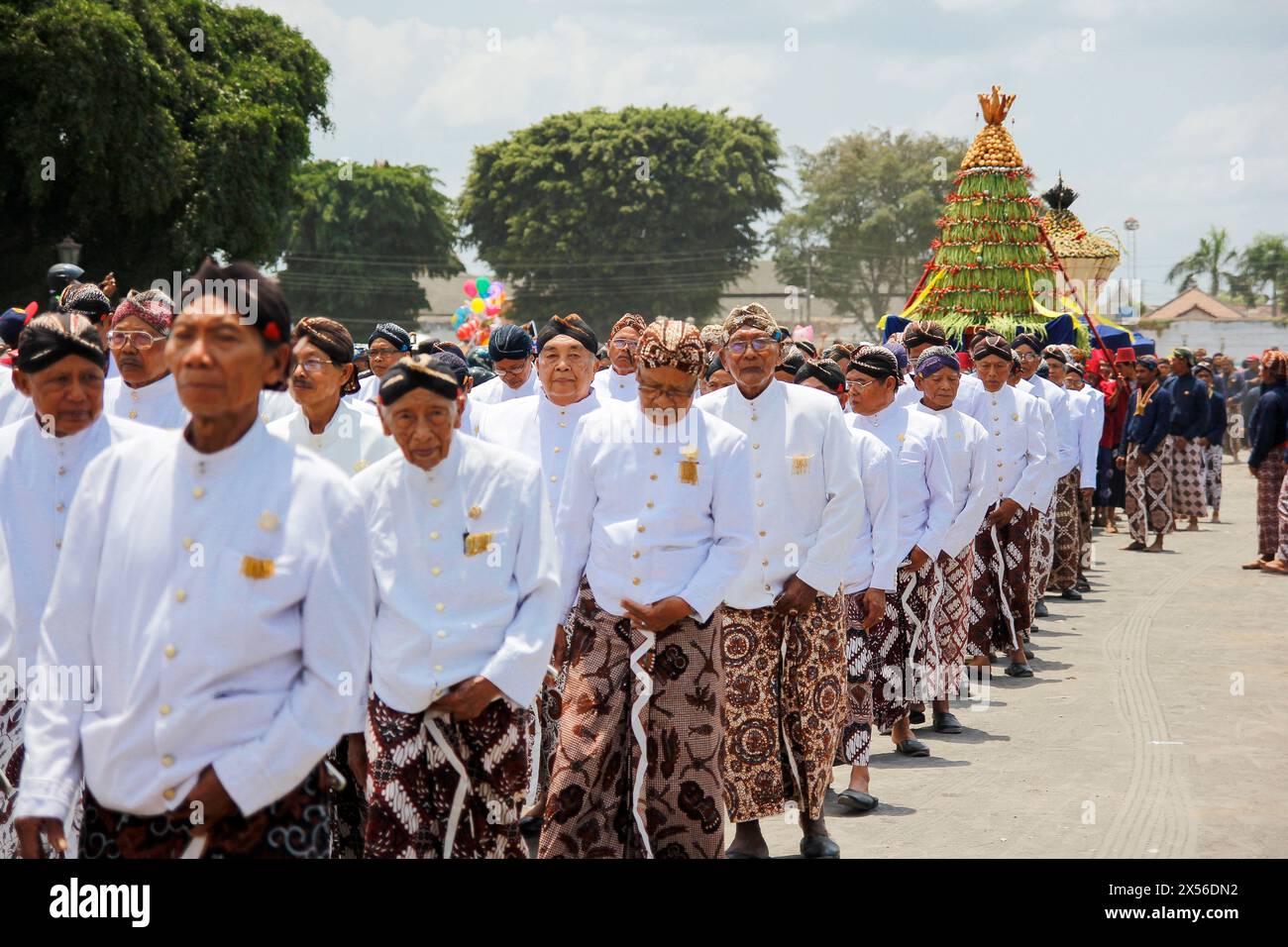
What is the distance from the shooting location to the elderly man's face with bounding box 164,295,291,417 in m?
3.56

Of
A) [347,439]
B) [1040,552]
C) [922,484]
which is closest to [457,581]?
[347,439]

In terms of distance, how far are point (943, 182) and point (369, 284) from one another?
98.6ft

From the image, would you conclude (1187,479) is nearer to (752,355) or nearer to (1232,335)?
(752,355)

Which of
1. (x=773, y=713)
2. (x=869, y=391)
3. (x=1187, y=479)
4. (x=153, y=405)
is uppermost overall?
(x=869, y=391)

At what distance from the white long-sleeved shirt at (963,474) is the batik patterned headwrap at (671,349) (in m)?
3.88

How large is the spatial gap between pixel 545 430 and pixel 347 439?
5.99 ft

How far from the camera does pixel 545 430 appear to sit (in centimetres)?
802

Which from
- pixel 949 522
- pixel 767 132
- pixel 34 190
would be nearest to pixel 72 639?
pixel 949 522

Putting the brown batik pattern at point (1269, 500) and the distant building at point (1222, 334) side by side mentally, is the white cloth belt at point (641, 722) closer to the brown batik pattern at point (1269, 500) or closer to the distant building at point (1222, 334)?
the brown batik pattern at point (1269, 500)

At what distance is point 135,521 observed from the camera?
3621mm

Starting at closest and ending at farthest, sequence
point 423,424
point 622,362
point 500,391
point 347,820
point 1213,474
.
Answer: point 423,424
point 347,820
point 500,391
point 622,362
point 1213,474

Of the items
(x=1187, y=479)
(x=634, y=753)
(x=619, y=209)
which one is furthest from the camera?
(x=619, y=209)
